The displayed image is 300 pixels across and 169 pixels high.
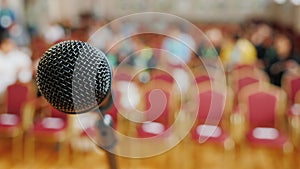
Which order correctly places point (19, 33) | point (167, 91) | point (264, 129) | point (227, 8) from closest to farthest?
point (264, 129) < point (167, 91) < point (19, 33) < point (227, 8)

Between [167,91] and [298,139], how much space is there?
2.02 metres

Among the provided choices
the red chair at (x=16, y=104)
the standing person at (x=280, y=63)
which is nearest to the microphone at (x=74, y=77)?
the red chair at (x=16, y=104)

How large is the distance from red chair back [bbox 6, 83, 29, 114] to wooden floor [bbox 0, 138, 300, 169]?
0.65 metres

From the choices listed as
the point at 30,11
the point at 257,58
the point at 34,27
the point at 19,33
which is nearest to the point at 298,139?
the point at 257,58

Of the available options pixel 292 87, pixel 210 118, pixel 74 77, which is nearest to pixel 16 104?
pixel 210 118

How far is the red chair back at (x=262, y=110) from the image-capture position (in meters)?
5.12

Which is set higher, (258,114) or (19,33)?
(19,33)

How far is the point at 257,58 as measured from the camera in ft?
28.9

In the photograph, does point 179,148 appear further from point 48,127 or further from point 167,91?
point 48,127

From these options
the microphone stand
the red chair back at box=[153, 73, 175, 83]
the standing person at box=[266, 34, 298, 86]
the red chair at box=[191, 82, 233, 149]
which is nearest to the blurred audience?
the red chair back at box=[153, 73, 175, 83]

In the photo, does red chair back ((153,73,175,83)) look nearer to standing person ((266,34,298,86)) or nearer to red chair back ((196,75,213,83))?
red chair back ((196,75,213,83))

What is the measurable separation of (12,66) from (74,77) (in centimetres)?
595

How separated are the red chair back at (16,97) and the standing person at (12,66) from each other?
2.99 feet

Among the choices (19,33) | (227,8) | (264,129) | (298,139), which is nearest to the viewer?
(264,129)
